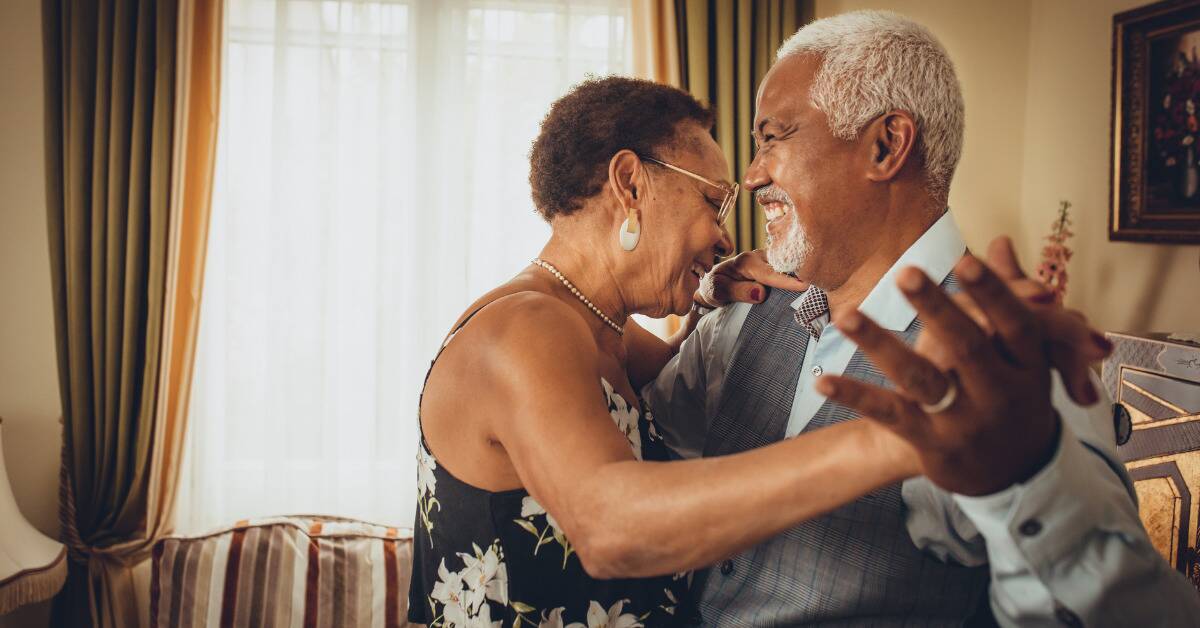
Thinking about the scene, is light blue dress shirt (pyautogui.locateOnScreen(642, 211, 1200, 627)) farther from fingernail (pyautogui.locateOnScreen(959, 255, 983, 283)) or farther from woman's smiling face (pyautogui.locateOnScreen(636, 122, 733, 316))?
woman's smiling face (pyautogui.locateOnScreen(636, 122, 733, 316))

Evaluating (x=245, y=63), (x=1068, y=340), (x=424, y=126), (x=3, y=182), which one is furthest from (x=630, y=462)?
(x=3, y=182)

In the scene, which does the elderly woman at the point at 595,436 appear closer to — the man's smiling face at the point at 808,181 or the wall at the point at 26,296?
the man's smiling face at the point at 808,181

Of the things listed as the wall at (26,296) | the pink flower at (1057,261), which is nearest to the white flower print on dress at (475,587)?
the pink flower at (1057,261)

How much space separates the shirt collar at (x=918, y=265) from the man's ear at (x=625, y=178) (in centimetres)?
40

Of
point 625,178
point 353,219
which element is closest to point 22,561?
point 353,219

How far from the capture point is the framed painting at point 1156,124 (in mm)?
2389

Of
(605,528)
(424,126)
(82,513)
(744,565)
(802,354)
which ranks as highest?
(424,126)

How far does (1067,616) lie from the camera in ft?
2.68

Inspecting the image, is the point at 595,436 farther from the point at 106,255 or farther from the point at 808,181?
the point at 106,255

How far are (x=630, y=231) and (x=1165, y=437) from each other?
41.6 inches

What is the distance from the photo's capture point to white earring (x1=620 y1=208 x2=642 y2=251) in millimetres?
1371

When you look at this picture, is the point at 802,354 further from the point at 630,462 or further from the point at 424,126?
the point at 424,126

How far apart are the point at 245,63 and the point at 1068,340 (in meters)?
3.13

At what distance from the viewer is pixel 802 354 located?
1.38 meters
